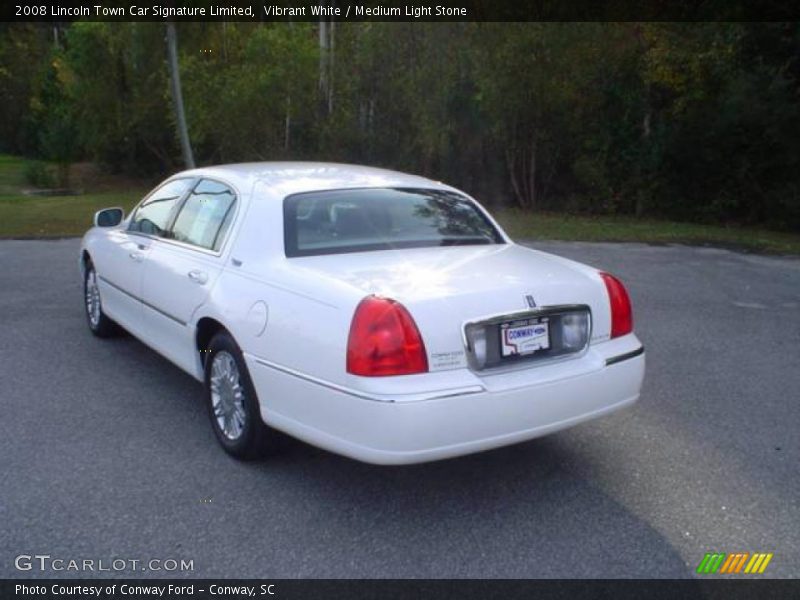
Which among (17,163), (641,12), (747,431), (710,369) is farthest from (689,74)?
(17,163)

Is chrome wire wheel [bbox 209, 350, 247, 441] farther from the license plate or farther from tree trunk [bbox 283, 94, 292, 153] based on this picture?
tree trunk [bbox 283, 94, 292, 153]

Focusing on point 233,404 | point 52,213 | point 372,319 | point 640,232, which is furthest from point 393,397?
point 52,213

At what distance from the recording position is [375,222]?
4.81m

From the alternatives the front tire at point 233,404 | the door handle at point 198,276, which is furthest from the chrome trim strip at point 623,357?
the door handle at point 198,276

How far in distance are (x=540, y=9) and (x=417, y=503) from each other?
16918 mm

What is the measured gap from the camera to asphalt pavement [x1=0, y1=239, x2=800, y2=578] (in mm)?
3479

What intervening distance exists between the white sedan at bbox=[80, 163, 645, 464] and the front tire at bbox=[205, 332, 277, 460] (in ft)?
0.04

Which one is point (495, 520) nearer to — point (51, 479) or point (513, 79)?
point (51, 479)

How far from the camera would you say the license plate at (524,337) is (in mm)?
3842

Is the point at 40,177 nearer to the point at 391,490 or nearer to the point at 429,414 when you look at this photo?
the point at 391,490

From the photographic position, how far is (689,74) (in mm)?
19000

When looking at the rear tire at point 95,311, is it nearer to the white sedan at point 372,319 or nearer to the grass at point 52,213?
the white sedan at point 372,319

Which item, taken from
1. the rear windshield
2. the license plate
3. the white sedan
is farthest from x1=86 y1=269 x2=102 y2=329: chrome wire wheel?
the license plate

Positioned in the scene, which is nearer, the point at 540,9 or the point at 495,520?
the point at 495,520
